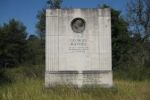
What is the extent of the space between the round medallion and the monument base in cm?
162

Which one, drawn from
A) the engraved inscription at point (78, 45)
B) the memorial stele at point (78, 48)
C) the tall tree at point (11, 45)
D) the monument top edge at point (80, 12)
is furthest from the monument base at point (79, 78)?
the tall tree at point (11, 45)

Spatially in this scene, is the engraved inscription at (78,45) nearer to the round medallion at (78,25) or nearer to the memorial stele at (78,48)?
the memorial stele at (78,48)

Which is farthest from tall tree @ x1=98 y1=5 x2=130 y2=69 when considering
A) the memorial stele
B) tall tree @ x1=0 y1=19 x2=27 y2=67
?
tall tree @ x1=0 y1=19 x2=27 y2=67

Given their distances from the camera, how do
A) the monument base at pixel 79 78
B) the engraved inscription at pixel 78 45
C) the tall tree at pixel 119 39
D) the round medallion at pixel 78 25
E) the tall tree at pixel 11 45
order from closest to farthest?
the monument base at pixel 79 78 < the engraved inscription at pixel 78 45 < the round medallion at pixel 78 25 < the tall tree at pixel 119 39 < the tall tree at pixel 11 45

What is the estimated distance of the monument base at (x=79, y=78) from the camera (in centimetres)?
1291

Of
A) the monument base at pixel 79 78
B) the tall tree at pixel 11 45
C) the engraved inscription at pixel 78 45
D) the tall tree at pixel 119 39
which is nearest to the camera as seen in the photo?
the monument base at pixel 79 78

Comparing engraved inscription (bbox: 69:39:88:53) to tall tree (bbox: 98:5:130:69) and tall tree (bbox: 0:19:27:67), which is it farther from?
Result: tall tree (bbox: 0:19:27:67)

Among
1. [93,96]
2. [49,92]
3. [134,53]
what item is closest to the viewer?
[93,96]

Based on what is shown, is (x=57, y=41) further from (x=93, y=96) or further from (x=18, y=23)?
(x=18, y=23)

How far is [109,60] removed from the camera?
13.1 metres

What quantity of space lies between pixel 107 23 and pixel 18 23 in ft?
158

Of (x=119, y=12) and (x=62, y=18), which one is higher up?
(x=119, y=12)

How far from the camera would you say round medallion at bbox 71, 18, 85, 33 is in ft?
43.5

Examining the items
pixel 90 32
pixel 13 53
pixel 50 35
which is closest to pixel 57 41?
pixel 50 35
